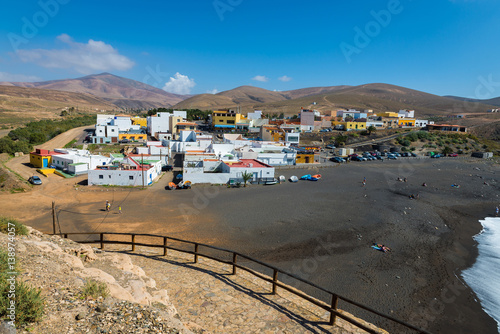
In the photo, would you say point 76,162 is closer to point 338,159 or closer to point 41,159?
point 41,159

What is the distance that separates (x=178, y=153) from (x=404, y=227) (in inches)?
1350

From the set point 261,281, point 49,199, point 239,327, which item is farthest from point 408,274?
point 49,199

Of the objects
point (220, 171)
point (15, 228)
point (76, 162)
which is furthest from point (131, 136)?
point (15, 228)

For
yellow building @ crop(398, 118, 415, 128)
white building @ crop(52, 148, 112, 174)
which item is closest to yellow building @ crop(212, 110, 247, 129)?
white building @ crop(52, 148, 112, 174)

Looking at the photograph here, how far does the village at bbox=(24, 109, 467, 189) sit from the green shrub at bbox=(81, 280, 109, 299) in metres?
21.6

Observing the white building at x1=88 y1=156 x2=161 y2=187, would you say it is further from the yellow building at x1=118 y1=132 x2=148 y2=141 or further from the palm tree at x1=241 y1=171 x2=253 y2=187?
the yellow building at x1=118 y1=132 x2=148 y2=141

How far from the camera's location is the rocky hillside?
3.78m

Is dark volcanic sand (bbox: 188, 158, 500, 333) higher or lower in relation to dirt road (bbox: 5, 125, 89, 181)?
lower

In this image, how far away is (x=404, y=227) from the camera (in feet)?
60.1

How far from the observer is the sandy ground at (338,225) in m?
11.1

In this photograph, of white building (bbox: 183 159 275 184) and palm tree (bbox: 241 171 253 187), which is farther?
palm tree (bbox: 241 171 253 187)

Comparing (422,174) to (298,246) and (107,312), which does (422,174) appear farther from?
(107,312)

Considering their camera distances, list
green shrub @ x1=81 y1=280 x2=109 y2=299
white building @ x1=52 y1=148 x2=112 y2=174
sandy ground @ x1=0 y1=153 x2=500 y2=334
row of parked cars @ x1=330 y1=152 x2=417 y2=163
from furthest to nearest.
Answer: row of parked cars @ x1=330 y1=152 x2=417 y2=163 < white building @ x1=52 y1=148 x2=112 y2=174 < sandy ground @ x1=0 y1=153 x2=500 y2=334 < green shrub @ x1=81 y1=280 x2=109 y2=299

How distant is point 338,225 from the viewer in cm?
1798
